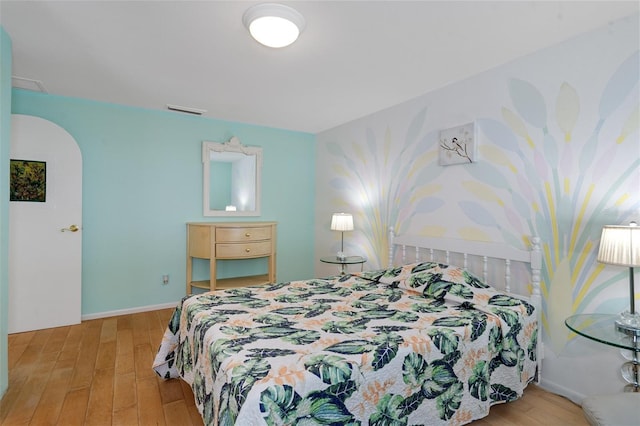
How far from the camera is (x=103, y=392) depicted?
2158mm

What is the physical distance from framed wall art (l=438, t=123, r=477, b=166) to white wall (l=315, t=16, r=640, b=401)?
7 centimetres

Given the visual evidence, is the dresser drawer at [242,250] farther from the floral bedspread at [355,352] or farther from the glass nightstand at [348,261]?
the floral bedspread at [355,352]

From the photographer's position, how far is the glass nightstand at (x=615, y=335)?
1586mm

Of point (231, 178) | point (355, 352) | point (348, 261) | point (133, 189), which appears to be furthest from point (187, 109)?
point (355, 352)

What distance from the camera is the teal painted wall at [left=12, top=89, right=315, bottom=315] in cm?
348

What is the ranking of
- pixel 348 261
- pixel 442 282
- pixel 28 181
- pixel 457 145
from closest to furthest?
pixel 442 282
pixel 457 145
pixel 28 181
pixel 348 261

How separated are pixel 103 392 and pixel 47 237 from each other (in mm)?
1900

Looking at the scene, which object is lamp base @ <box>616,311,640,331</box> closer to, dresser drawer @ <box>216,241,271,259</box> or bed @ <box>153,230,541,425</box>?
bed @ <box>153,230,541,425</box>

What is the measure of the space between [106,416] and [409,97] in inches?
135

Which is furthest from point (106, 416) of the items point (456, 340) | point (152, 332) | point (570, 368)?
point (570, 368)

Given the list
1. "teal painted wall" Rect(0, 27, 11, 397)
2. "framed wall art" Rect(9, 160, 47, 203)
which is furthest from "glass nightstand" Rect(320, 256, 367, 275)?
"framed wall art" Rect(9, 160, 47, 203)

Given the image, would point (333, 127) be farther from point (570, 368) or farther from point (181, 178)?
point (570, 368)

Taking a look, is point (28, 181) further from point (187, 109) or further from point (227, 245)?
point (227, 245)

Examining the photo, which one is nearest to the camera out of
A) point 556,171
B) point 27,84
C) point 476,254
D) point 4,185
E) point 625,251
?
point 625,251
